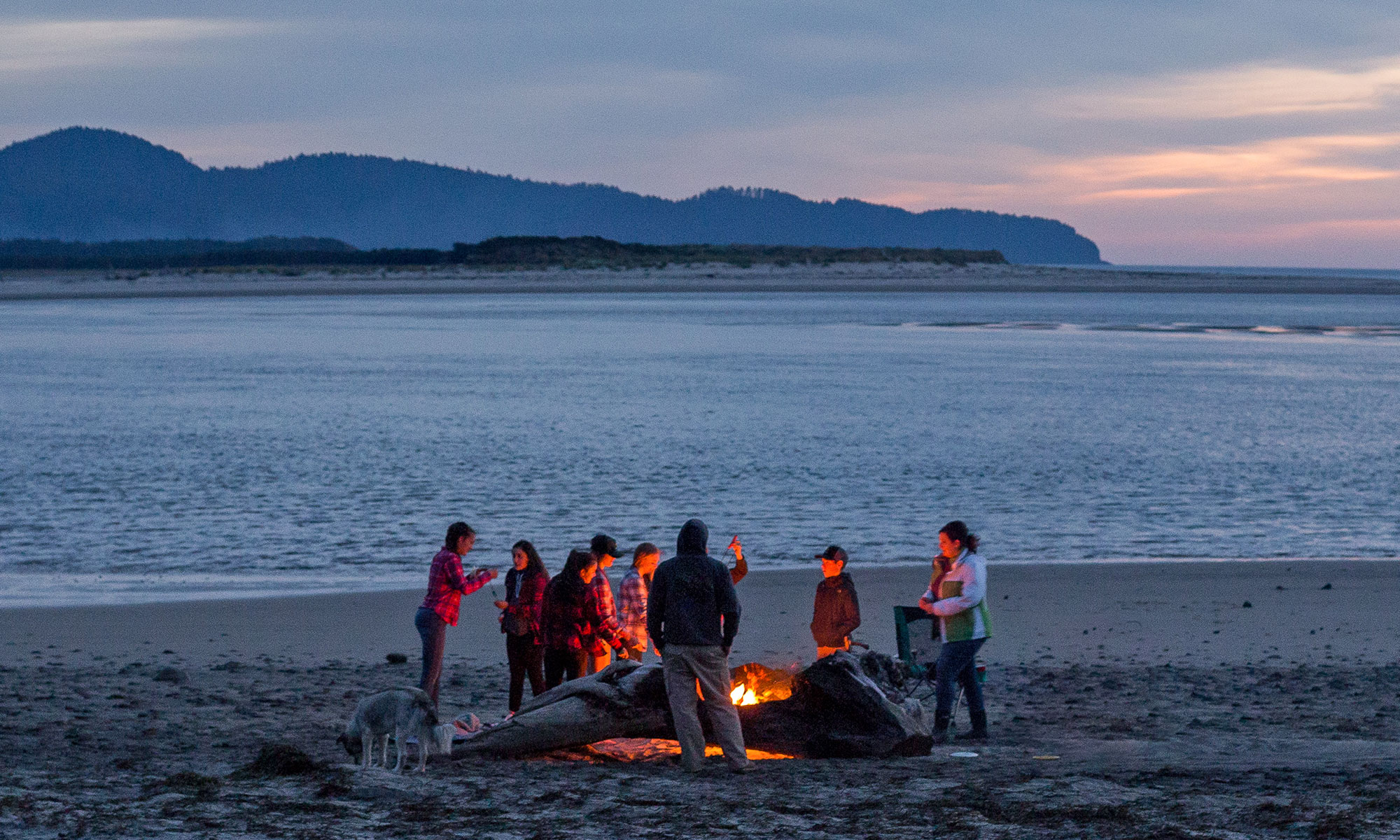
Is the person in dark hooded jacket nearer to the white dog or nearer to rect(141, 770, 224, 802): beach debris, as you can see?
the white dog

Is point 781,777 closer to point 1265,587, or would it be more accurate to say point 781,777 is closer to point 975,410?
point 1265,587

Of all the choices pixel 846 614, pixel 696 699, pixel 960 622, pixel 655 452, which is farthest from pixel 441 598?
pixel 655 452

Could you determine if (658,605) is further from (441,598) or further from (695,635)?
(441,598)

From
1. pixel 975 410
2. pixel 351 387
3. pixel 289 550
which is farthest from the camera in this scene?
pixel 351 387

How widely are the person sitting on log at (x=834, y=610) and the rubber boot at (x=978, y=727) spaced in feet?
3.16

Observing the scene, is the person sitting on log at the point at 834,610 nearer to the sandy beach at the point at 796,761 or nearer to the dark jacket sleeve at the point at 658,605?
the sandy beach at the point at 796,761

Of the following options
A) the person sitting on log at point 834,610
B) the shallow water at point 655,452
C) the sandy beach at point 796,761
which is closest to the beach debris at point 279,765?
the sandy beach at point 796,761

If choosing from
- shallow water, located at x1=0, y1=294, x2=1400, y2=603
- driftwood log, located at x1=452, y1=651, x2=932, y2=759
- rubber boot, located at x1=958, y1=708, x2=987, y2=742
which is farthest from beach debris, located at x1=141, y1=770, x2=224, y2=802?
shallow water, located at x1=0, y1=294, x2=1400, y2=603

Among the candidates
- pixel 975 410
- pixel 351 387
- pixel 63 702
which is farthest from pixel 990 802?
pixel 351 387

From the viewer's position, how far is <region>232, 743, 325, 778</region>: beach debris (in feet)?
22.3

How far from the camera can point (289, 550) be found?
1564 cm

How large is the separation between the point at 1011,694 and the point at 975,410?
82.9 feet

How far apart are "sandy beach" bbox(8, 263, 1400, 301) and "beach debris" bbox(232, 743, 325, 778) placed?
372 feet

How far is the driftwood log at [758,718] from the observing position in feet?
24.8
